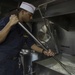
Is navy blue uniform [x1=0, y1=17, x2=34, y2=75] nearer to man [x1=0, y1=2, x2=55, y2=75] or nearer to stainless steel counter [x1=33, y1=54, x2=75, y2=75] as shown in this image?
man [x1=0, y1=2, x2=55, y2=75]

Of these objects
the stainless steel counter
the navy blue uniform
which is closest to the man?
the navy blue uniform

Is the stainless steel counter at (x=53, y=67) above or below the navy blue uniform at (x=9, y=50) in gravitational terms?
below

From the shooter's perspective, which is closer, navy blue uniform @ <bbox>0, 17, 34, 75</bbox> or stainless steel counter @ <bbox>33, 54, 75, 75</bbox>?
stainless steel counter @ <bbox>33, 54, 75, 75</bbox>

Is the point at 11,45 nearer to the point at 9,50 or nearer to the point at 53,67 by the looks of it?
the point at 9,50

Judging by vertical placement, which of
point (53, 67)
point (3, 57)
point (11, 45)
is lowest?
point (53, 67)

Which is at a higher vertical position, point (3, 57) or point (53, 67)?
point (3, 57)

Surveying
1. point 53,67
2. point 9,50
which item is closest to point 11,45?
point 9,50

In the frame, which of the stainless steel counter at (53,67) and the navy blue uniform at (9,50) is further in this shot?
the navy blue uniform at (9,50)

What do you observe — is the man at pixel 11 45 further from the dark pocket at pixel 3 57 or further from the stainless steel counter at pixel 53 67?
the stainless steel counter at pixel 53 67

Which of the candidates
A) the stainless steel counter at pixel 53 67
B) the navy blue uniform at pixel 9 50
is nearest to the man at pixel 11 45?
the navy blue uniform at pixel 9 50

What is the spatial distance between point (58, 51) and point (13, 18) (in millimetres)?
981

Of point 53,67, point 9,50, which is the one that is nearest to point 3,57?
point 9,50

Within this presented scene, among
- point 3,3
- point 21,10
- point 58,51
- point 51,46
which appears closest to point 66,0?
point 21,10

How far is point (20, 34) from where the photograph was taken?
1.58m
